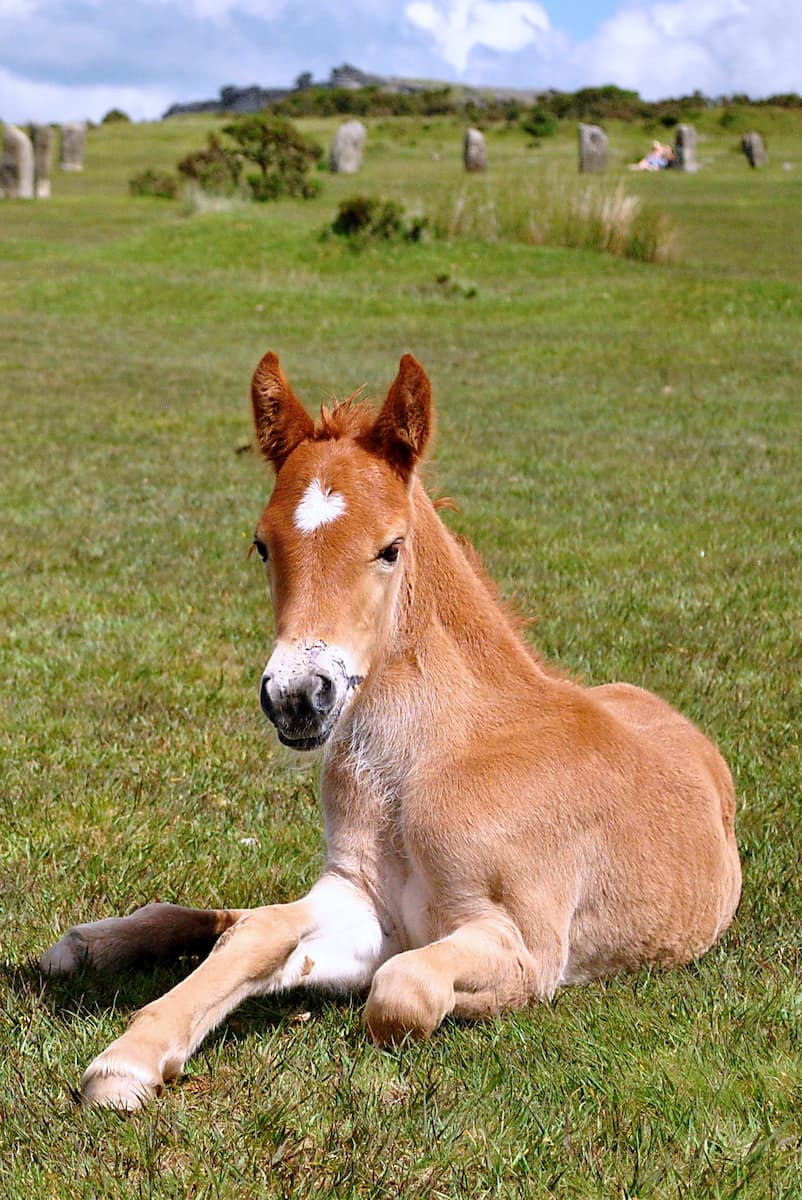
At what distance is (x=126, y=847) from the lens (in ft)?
15.7

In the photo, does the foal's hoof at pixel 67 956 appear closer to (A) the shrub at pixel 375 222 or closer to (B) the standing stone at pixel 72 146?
(A) the shrub at pixel 375 222

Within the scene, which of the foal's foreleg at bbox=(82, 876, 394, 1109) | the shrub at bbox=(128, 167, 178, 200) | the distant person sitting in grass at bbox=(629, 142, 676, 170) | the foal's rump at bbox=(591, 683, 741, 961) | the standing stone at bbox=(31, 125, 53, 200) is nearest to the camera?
the foal's foreleg at bbox=(82, 876, 394, 1109)

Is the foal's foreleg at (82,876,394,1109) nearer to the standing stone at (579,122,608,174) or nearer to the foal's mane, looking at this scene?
the foal's mane

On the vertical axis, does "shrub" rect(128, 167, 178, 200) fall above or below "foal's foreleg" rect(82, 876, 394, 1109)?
above

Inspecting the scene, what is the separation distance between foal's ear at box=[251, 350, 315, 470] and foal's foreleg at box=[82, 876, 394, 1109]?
4.03 feet

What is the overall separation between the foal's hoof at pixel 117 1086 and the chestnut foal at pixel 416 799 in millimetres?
105

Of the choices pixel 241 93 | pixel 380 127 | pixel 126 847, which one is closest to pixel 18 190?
pixel 380 127

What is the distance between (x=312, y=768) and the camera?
5617mm

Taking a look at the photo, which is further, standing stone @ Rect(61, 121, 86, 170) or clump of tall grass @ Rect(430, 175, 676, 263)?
standing stone @ Rect(61, 121, 86, 170)

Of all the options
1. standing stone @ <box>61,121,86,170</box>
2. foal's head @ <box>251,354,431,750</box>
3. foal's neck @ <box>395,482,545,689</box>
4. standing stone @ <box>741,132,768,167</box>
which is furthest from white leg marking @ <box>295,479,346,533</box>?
standing stone @ <box>61,121,86,170</box>

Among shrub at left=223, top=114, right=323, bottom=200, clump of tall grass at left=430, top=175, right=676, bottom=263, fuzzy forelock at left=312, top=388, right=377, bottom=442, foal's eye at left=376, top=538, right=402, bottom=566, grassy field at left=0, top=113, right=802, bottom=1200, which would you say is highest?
shrub at left=223, top=114, right=323, bottom=200

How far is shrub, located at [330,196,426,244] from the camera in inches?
1019

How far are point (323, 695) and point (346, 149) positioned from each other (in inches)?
1720

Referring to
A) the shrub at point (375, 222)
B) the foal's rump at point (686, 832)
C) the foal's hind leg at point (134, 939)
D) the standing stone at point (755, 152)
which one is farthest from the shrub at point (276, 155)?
the foal's hind leg at point (134, 939)
